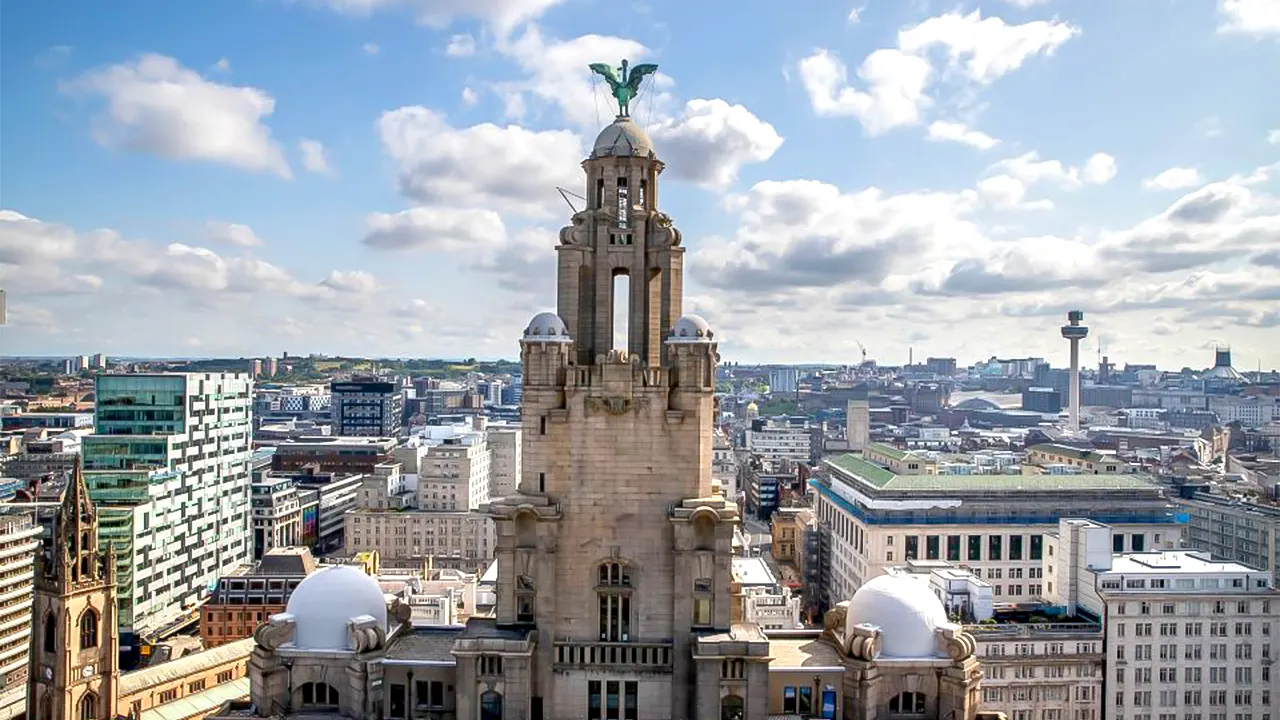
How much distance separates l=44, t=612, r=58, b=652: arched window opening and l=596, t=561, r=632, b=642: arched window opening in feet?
135

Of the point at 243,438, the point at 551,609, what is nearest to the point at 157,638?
the point at 243,438

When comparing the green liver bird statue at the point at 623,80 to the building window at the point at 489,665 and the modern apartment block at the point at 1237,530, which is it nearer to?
the building window at the point at 489,665

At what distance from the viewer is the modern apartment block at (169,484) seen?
115 meters

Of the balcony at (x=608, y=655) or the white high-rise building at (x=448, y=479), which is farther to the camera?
the white high-rise building at (x=448, y=479)

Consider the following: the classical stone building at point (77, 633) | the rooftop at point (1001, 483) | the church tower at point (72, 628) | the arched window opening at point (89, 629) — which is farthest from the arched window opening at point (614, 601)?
the rooftop at point (1001, 483)

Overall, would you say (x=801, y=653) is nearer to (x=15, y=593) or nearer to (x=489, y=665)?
(x=489, y=665)

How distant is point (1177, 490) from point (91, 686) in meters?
158

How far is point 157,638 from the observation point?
11338 cm

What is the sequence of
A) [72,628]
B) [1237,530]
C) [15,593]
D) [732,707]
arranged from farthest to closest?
[1237,530] → [15,593] → [72,628] → [732,707]

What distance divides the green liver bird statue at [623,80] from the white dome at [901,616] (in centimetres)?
2455

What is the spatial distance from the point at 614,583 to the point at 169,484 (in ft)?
326

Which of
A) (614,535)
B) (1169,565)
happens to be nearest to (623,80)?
(614,535)

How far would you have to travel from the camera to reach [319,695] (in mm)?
44156

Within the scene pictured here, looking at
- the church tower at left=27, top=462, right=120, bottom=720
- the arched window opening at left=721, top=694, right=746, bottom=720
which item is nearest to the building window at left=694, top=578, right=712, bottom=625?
the arched window opening at left=721, top=694, right=746, bottom=720
